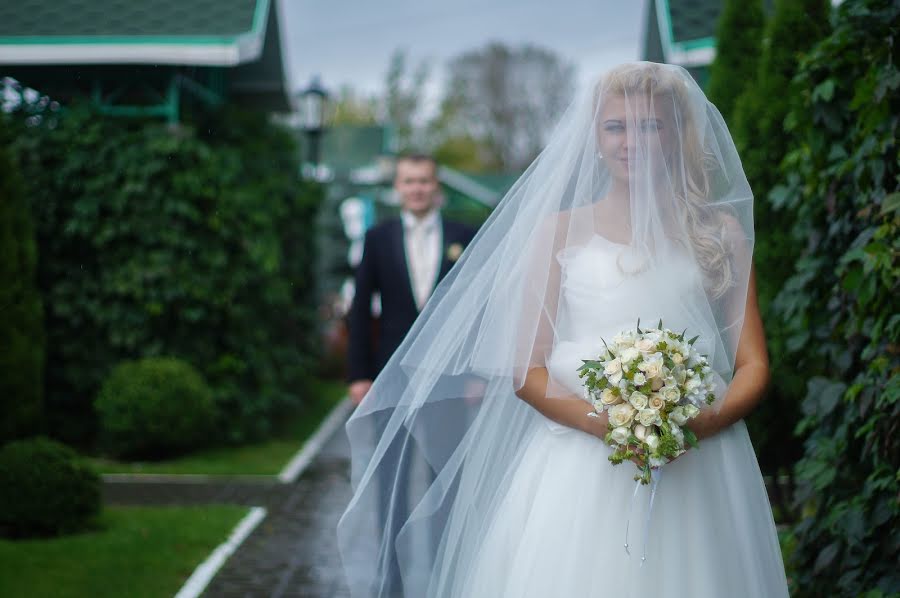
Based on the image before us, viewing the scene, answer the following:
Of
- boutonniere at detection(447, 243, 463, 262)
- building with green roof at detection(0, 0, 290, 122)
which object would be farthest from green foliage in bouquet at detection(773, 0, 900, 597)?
building with green roof at detection(0, 0, 290, 122)

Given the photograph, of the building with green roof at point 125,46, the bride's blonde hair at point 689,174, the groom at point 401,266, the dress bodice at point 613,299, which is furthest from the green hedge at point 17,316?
the bride's blonde hair at point 689,174

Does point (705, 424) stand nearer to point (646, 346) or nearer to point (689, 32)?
point (646, 346)

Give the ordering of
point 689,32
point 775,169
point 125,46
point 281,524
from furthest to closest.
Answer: point 689,32
point 125,46
point 281,524
point 775,169

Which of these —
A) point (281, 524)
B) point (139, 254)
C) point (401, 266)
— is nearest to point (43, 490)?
point (281, 524)

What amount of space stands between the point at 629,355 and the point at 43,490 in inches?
191

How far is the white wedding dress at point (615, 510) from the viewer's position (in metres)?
3.24

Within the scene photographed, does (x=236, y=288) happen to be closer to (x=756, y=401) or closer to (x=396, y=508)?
(x=396, y=508)

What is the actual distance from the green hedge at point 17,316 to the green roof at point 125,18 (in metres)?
1.79

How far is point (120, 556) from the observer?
21.6 ft

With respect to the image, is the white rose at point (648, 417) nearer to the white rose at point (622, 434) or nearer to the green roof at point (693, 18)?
the white rose at point (622, 434)

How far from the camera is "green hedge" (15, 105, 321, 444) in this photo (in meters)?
10.5

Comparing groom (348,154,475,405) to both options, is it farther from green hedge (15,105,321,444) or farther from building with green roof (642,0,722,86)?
building with green roof (642,0,722,86)

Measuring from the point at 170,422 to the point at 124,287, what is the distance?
1.34 m

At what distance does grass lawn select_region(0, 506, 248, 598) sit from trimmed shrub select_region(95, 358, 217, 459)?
199cm
